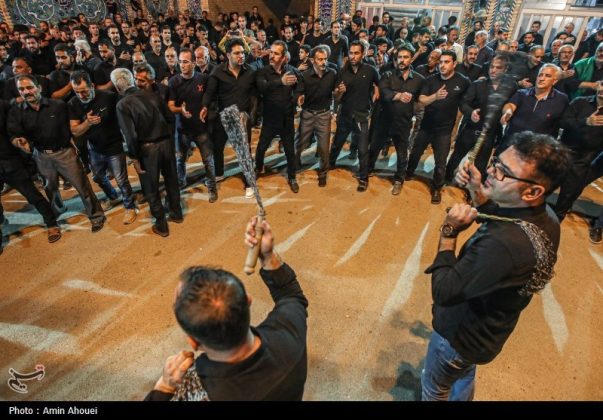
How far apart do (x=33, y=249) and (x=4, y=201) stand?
184 cm

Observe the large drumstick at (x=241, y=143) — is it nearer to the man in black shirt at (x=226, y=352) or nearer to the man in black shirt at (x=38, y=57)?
the man in black shirt at (x=226, y=352)

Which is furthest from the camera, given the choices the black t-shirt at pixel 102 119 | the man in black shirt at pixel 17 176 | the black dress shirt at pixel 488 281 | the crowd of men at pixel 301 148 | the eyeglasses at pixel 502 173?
the black t-shirt at pixel 102 119

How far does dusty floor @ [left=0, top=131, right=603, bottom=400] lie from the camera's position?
3068mm

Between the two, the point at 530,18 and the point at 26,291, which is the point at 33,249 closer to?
the point at 26,291

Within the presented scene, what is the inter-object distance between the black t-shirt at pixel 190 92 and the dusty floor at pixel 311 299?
1.41m

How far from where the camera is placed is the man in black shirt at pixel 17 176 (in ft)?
13.9

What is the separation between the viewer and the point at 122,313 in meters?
3.69

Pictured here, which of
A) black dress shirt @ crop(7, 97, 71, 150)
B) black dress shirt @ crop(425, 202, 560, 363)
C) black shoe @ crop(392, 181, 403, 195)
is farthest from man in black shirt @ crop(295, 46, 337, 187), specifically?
black dress shirt @ crop(425, 202, 560, 363)

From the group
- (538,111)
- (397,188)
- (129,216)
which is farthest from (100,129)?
(538,111)

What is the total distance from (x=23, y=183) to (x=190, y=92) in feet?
8.28

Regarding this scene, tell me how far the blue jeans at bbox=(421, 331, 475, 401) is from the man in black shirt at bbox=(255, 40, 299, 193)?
415 cm

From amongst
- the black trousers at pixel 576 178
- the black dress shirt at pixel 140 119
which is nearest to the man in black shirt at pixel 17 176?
the black dress shirt at pixel 140 119

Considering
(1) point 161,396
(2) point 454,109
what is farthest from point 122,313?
(2) point 454,109

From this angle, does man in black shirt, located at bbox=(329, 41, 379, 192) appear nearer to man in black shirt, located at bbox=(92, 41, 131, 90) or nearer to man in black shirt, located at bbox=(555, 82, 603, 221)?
man in black shirt, located at bbox=(555, 82, 603, 221)
